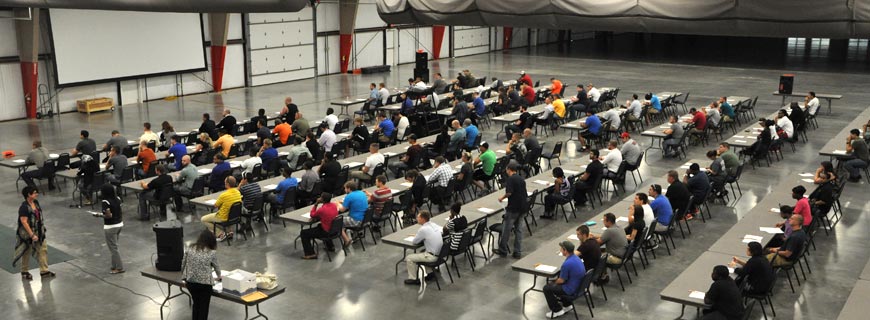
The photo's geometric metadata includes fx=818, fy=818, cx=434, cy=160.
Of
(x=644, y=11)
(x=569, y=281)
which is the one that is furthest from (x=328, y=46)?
(x=644, y=11)

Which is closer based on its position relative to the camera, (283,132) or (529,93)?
(283,132)

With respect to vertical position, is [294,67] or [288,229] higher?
[294,67]

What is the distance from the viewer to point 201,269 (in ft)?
30.0

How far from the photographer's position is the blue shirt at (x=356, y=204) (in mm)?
13242

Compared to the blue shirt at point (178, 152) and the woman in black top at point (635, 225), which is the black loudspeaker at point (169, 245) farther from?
the blue shirt at point (178, 152)

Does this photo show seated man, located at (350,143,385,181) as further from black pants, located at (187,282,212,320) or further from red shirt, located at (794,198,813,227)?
red shirt, located at (794,198,813,227)

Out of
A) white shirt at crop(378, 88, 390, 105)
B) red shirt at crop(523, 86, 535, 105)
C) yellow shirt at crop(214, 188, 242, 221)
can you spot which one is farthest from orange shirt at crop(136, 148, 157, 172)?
red shirt at crop(523, 86, 535, 105)

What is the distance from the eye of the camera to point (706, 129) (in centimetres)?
2142

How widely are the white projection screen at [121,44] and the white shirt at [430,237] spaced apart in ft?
63.0

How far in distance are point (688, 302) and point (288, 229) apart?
765 centimetres

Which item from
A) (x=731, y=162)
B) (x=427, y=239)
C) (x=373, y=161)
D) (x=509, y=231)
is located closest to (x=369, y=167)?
(x=373, y=161)

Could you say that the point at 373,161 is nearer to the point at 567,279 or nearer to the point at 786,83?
the point at 567,279

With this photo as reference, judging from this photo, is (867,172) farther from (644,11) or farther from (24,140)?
(24,140)

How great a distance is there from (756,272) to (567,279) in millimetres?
2286
